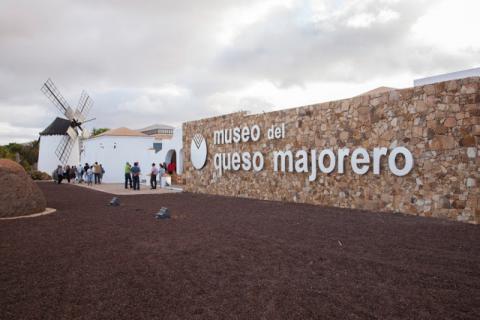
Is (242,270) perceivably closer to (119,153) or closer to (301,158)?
(301,158)

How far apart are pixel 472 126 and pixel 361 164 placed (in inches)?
120

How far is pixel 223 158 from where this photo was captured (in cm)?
1664

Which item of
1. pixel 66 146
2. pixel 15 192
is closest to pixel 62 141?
pixel 66 146

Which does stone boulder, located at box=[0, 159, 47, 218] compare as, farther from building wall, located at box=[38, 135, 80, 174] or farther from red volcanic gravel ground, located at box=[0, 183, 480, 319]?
building wall, located at box=[38, 135, 80, 174]

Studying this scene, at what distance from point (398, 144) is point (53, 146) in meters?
36.8

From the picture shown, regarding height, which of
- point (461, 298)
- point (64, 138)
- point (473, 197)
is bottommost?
point (461, 298)

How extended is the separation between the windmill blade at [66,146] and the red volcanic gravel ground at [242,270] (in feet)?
101

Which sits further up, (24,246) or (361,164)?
(361,164)

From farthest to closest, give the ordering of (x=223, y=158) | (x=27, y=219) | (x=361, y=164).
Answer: (x=223, y=158), (x=361, y=164), (x=27, y=219)

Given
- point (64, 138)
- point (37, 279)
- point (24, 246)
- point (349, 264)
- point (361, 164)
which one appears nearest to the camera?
point (37, 279)

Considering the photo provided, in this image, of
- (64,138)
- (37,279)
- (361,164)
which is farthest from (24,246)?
(64,138)

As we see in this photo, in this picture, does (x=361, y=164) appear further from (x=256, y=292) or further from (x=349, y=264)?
(x=256, y=292)

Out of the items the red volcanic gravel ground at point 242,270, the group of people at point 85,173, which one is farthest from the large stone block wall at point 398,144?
the group of people at point 85,173

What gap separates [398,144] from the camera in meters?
9.70
